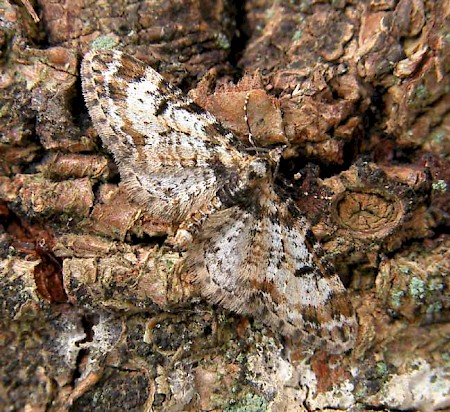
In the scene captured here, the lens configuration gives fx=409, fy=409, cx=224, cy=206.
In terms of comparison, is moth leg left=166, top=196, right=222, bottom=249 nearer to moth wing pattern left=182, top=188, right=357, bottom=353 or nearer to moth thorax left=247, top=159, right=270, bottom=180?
moth wing pattern left=182, top=188, right=357, bottom=353

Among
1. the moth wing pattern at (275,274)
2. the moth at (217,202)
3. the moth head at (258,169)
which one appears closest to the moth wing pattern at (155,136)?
the moth at (217,202)

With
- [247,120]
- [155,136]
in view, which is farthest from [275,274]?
[155,136]

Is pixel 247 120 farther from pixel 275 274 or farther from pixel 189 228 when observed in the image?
pixel 275 274

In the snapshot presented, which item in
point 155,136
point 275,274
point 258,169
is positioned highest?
point 155,136

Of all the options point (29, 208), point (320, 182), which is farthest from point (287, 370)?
point (29, 208)

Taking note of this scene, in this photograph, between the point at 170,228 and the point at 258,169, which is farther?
the point at 258,169

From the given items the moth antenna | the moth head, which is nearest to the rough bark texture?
the moth antenna

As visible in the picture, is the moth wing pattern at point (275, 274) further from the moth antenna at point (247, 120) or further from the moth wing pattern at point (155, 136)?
the moth antenna at point (247, 120)
